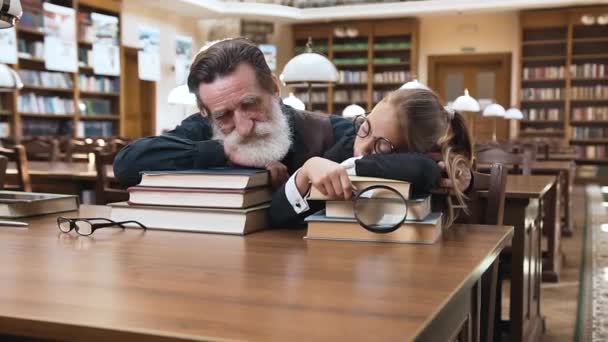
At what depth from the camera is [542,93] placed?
12086mm

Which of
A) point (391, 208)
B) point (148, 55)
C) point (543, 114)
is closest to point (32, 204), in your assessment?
point (391, 208)

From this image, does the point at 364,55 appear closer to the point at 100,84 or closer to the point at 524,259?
the point at 100,84

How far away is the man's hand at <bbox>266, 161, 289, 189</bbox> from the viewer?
150 cm

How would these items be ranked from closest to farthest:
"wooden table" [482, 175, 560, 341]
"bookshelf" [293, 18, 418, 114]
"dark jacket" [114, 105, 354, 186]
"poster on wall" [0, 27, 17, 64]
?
1. "dark jacket" [114, 105, 354, 186]
2. "wooden table" [482, 175, 560, 341]
3. "poster on wall" [0, 27, 17, 64]
4. "bookshelf" [293, 18, 418, 114]

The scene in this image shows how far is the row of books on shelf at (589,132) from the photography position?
11906 mm

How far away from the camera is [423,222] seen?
3.95ft

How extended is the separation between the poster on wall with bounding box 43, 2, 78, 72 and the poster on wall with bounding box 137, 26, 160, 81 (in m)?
1.55

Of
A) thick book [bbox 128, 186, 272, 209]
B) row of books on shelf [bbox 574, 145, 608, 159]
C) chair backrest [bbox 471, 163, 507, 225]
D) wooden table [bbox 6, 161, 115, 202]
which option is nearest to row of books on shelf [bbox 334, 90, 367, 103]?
row of books on shelf [bbox 574, 145, 608, 159]

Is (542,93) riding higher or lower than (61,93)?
higher

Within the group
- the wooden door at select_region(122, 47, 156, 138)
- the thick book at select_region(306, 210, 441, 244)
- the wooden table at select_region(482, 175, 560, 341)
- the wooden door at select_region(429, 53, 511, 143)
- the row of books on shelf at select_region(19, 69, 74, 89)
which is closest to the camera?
the thick book at select_region(306, 210, 441, 244)

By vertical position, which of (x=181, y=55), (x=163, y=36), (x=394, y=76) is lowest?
(x=394, y=76)

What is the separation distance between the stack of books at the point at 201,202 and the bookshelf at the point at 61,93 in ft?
25.0

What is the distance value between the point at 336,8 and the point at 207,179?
11485 mm

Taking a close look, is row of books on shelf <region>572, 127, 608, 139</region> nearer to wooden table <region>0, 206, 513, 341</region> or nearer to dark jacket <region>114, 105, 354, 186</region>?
dark jacket <region>114, 105, 354, 186</region>
